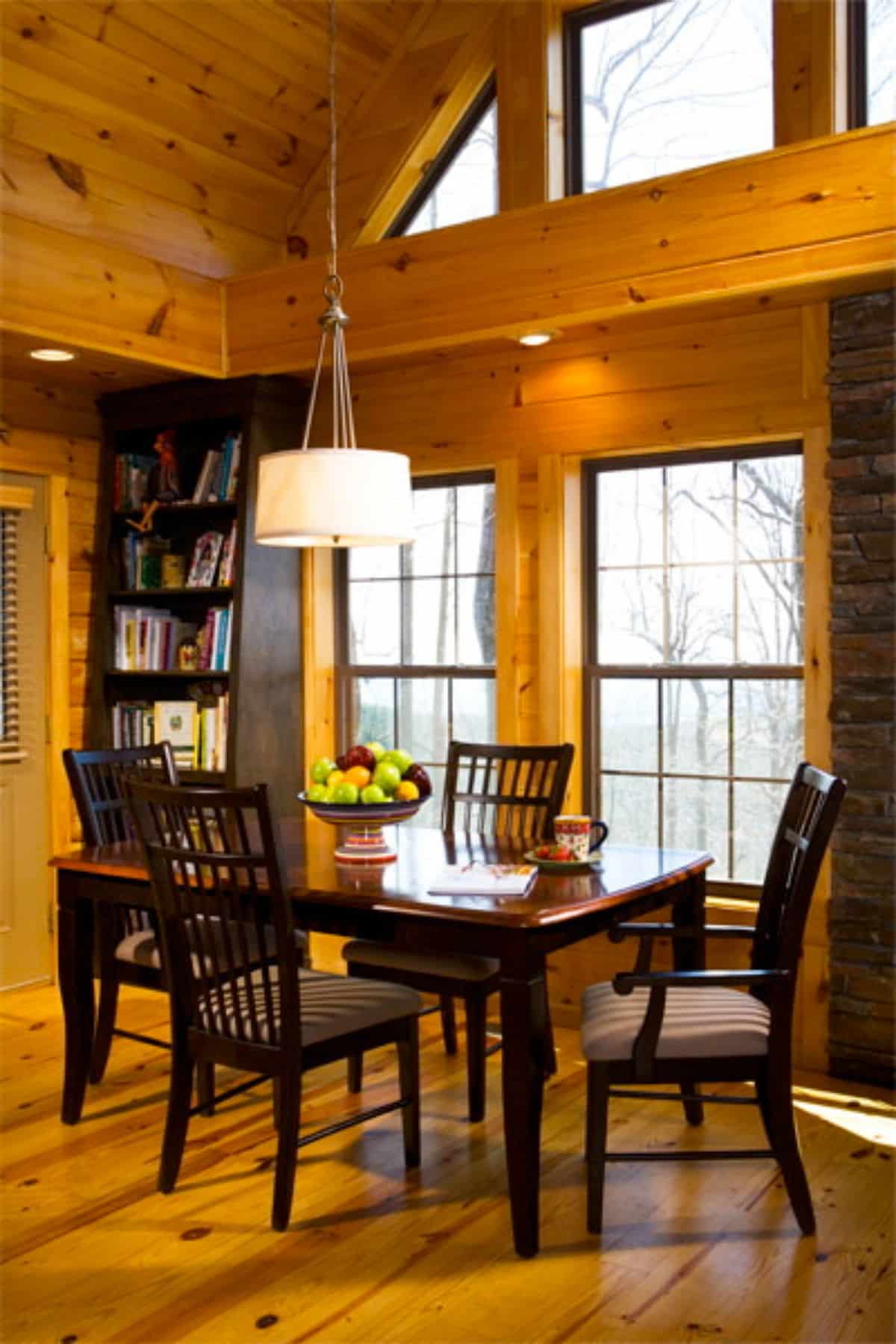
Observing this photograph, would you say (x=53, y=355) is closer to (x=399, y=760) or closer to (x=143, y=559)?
(x=143, y=559)

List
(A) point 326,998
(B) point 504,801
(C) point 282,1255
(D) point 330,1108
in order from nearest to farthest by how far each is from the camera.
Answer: (C) point 282,1255, (A) point 326,998, (D) point 330,1108, (B) point 504,801

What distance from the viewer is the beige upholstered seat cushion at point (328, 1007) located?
9.86ft

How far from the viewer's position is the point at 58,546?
5.34 m

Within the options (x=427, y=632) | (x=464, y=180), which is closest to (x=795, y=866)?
(x=427, y=632)

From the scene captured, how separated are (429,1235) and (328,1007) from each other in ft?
1.84

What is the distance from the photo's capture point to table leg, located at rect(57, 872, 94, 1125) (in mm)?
3672

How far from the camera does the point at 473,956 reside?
11.6 ft

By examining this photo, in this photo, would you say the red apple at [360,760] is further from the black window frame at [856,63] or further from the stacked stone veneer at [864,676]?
the black window frame at [856,63]

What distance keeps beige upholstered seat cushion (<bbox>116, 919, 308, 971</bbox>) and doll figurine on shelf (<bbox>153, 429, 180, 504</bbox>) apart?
6.76 ft

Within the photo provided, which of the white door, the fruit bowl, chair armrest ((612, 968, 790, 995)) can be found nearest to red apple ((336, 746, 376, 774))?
the fruit bowl

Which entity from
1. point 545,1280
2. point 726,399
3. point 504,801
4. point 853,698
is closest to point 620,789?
point 504,801

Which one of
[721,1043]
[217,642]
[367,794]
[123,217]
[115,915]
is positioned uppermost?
[123,217]

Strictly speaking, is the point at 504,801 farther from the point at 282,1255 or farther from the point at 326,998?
the point at 282,1255

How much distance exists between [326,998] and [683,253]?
2358mm
